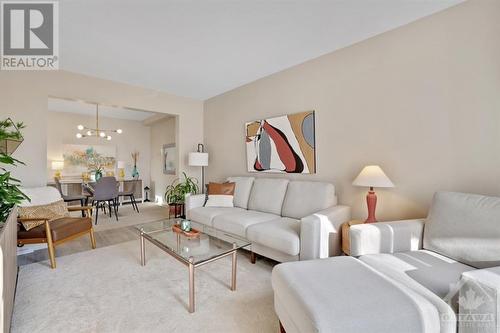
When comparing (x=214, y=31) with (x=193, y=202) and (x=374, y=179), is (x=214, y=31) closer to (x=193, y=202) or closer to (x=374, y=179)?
(x=374, y=179)

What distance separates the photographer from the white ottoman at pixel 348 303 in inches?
38.4

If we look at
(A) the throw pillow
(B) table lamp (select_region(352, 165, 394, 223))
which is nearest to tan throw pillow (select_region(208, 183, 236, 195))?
(A) the throw pillow

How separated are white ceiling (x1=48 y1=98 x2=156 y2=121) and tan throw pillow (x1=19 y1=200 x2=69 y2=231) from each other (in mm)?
2562

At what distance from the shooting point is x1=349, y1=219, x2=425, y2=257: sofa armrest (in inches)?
67.1

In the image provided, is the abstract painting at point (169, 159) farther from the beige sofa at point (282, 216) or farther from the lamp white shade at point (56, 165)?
the beige sofa at point (282, 216)

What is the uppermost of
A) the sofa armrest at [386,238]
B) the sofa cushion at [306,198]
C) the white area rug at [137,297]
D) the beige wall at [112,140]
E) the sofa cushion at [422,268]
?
the beige wall at [112,140]

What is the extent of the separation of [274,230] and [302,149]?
4.22 ft

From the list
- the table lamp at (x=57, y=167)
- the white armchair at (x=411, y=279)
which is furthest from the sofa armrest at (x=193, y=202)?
the table lamp at (x=57, y=167)

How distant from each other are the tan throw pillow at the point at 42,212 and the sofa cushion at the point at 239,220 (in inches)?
75.3

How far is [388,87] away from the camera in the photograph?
2334mm

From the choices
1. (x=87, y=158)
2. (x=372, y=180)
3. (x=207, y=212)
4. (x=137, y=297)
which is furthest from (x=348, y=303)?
(x=87, y=158)

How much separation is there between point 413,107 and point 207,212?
105 inches

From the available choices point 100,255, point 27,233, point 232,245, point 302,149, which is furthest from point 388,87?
point 27,233

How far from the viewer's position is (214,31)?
229cm
